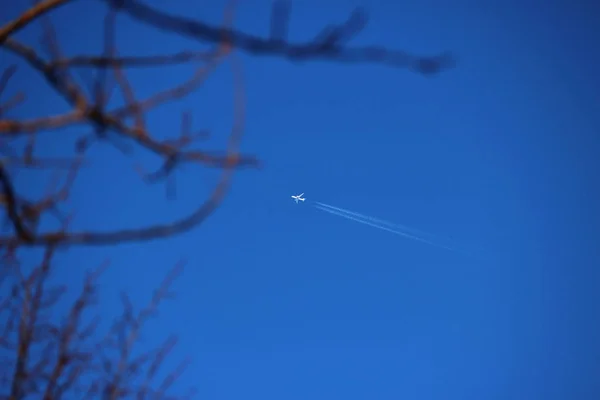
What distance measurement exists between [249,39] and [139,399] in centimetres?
325

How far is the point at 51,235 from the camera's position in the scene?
4.56 feet

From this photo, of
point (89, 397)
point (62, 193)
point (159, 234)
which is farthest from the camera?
point (89, 397)

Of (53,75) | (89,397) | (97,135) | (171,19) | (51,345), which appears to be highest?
(171,19)

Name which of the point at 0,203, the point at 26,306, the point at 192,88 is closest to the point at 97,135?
the point at 192,88

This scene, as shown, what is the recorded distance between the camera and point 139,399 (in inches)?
136

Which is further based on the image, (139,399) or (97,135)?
(139,399)

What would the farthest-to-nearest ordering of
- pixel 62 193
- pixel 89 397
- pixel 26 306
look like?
pixel 89 397
pixel 26 306
pixel 62 193

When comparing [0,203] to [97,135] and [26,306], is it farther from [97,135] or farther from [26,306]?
[26,306]

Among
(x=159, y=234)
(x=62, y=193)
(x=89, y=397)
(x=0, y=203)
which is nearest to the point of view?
(x=159, y=234)

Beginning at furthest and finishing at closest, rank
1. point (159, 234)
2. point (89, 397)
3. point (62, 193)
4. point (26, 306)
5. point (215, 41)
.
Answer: point (89, 397), point (26, 306), point (62, 193), point (159, 234), point (215, 41)

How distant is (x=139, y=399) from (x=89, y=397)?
47cm

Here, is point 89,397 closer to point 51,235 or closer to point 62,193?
point 62,193

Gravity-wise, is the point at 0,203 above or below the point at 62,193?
below

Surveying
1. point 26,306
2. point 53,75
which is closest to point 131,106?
point 53,75
